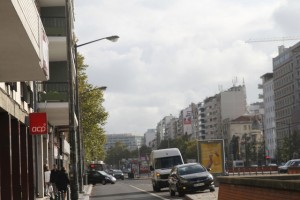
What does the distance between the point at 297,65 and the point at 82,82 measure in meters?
102

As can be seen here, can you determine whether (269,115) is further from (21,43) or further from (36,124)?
(21,43)

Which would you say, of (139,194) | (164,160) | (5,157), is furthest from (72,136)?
(164,160)

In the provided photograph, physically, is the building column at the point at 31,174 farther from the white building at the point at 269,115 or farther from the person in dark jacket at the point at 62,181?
the white building at the point at 269,115

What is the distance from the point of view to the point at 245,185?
16.9 metres

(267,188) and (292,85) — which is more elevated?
(292,85)

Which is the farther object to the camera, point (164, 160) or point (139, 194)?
point (164, 160)

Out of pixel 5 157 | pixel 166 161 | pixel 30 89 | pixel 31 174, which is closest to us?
pixel 5 157

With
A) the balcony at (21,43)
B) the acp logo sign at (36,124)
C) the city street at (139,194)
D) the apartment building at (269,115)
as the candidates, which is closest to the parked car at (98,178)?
the city street at (139,194)

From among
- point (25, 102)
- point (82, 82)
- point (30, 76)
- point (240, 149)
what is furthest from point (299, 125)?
point (30, 76)

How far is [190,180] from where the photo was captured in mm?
33312

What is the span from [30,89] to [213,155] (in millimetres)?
15798

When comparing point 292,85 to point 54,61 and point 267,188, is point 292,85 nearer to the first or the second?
point 54,61

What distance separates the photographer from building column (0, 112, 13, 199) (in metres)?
22.4

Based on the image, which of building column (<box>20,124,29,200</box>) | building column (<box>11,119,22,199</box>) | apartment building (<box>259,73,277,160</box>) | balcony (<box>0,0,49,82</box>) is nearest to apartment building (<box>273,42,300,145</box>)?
apartment building (<box>259,73,277,160</box>)
